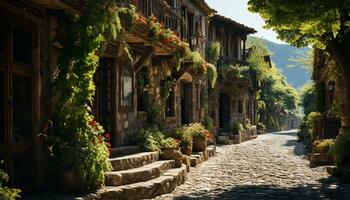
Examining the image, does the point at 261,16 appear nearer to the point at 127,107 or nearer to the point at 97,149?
the point at 127,107

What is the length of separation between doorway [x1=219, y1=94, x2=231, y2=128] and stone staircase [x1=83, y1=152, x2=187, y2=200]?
53.8ft

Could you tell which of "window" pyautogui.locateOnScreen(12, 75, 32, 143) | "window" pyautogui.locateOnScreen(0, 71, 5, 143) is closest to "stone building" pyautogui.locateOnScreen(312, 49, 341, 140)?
"window" pyautogui.locateOnScreen(12, 75, 32, 143)

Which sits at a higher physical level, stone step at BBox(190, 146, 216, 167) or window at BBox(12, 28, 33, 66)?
window at BBox(12, 28, 33, 66)

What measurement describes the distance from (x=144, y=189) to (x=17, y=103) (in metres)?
2.92

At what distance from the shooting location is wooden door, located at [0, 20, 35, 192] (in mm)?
6461

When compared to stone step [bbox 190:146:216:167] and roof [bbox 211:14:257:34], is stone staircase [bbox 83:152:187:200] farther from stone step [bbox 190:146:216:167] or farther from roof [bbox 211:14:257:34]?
roof [bbox 211:14:257:34]

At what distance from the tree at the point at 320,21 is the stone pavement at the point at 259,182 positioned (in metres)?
2.25

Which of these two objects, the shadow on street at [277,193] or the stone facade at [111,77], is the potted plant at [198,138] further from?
the shadow on street at [277,193]

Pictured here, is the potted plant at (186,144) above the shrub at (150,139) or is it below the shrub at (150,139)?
below

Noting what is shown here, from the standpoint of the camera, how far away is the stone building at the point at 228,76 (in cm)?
2570

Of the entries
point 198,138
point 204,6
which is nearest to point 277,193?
point 198,138

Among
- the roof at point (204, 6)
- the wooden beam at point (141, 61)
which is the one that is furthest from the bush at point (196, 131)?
the roof at point (204, 6)

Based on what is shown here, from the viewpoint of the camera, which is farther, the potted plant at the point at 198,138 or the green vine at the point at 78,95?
the potted plant at the point at 198,138

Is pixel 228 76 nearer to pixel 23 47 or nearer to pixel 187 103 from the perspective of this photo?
pixel 187 103
